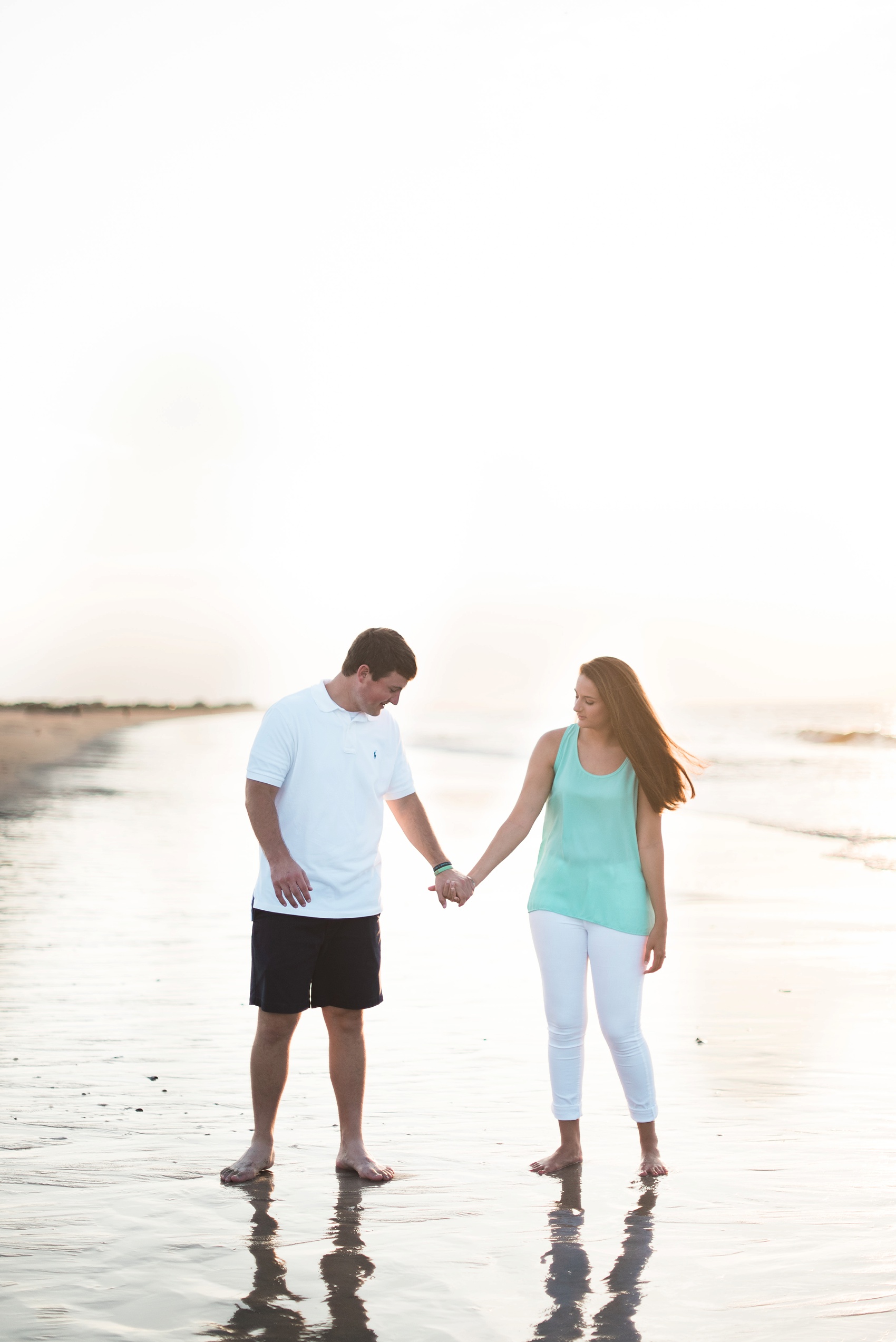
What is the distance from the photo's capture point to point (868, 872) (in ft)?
41.9

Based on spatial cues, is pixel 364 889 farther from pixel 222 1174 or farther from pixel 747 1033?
pixel 747 1033

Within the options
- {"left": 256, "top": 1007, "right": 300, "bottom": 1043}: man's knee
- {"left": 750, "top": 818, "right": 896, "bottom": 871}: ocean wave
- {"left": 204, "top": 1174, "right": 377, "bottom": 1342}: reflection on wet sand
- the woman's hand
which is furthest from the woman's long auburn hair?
{"left": 750, "top": 818, "right": 896, "bottom": 871}: ocean wave

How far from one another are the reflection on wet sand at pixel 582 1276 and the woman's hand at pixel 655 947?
0.75 meters

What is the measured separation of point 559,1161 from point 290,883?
1.34m

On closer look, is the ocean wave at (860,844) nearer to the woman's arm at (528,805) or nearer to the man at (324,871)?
the woman's arm at (528,805)

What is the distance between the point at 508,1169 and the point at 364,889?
108cm

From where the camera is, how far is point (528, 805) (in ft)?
15.8

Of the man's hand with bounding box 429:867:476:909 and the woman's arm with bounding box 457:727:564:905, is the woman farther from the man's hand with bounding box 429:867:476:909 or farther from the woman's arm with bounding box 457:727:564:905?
the man's hand with bounding box 429:867:476:909

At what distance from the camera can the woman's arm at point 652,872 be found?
15.1ft

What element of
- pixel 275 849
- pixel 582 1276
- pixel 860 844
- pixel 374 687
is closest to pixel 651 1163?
pixel 582 1276

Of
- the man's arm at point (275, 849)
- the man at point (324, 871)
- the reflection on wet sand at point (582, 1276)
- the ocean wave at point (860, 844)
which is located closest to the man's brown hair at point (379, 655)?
the man at point (324, 871)

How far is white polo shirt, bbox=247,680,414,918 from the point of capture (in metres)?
4.47

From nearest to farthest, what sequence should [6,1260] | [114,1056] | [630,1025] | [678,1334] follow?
[678,1334]
[6,1260]
[630,1025]
[114,1056]

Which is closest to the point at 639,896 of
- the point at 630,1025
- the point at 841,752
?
the point at 630,1025
